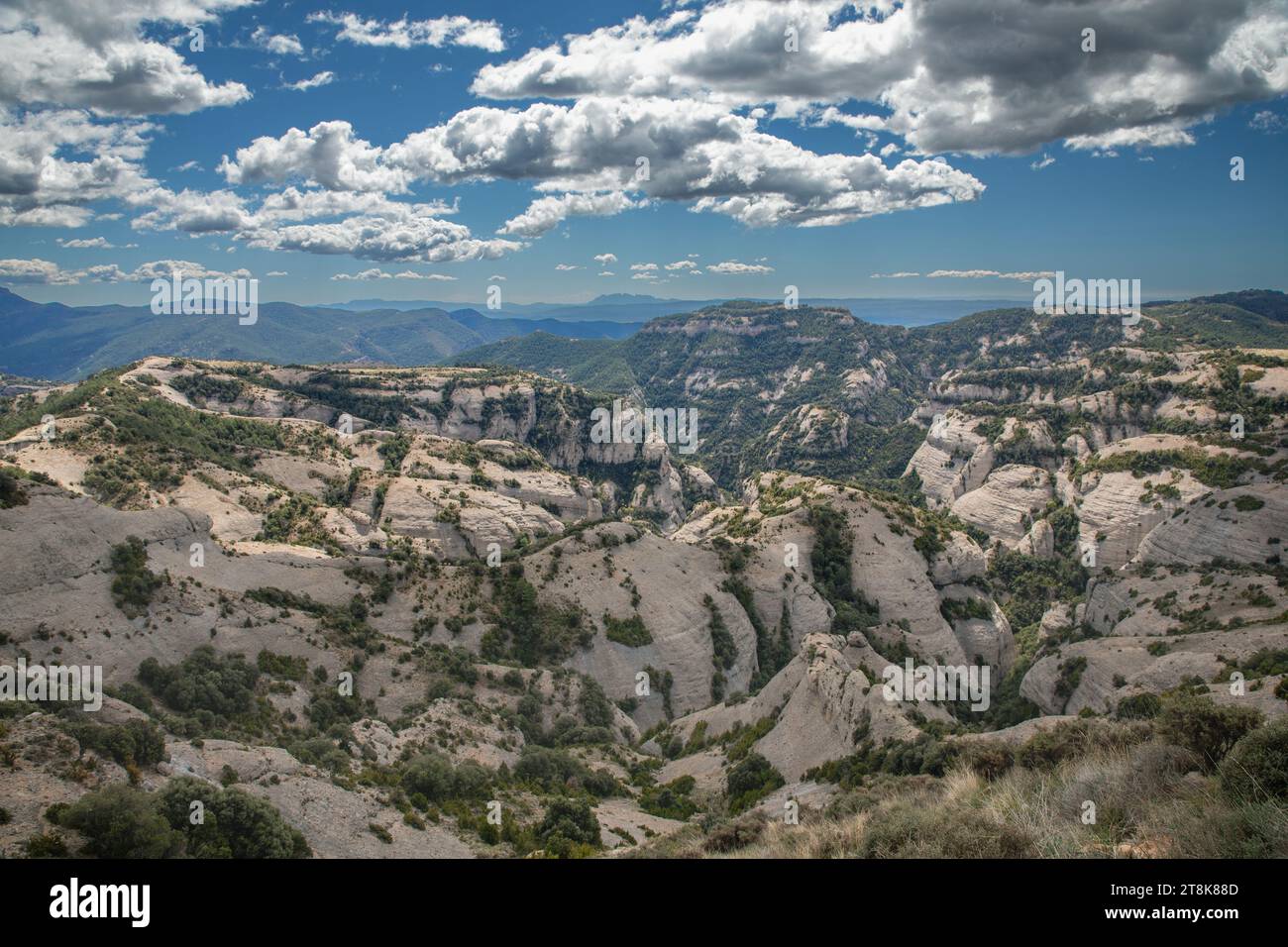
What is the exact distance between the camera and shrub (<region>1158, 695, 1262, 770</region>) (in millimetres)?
12023

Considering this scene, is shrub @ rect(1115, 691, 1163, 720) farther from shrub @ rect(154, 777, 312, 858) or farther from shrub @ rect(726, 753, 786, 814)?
shrub @ rect(154, 777, 312, 858)

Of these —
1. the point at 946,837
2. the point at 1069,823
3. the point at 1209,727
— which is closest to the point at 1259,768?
the point at 1069,823

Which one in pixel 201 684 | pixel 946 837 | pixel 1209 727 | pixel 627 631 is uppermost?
pixel 1209 727

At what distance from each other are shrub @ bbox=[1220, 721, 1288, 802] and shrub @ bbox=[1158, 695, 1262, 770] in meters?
2.05

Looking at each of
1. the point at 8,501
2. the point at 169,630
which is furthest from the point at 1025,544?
the point at 8,501

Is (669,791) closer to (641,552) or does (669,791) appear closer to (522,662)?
(522,662)

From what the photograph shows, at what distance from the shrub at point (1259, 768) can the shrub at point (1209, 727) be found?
6.71 feet

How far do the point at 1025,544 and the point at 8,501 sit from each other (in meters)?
93.4

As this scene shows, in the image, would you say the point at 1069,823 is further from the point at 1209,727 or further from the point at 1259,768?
the point at 1209,727

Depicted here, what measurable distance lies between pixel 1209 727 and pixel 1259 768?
3.23m

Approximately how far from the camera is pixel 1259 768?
9617 mm

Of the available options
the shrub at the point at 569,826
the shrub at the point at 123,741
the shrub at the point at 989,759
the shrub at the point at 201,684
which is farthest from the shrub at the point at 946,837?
the shrub at the point at 201,684

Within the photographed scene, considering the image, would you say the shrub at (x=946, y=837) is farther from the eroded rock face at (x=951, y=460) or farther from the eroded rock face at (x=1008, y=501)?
the eroded rock face at (x=951, y=460)

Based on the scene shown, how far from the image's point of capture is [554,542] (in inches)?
2164
